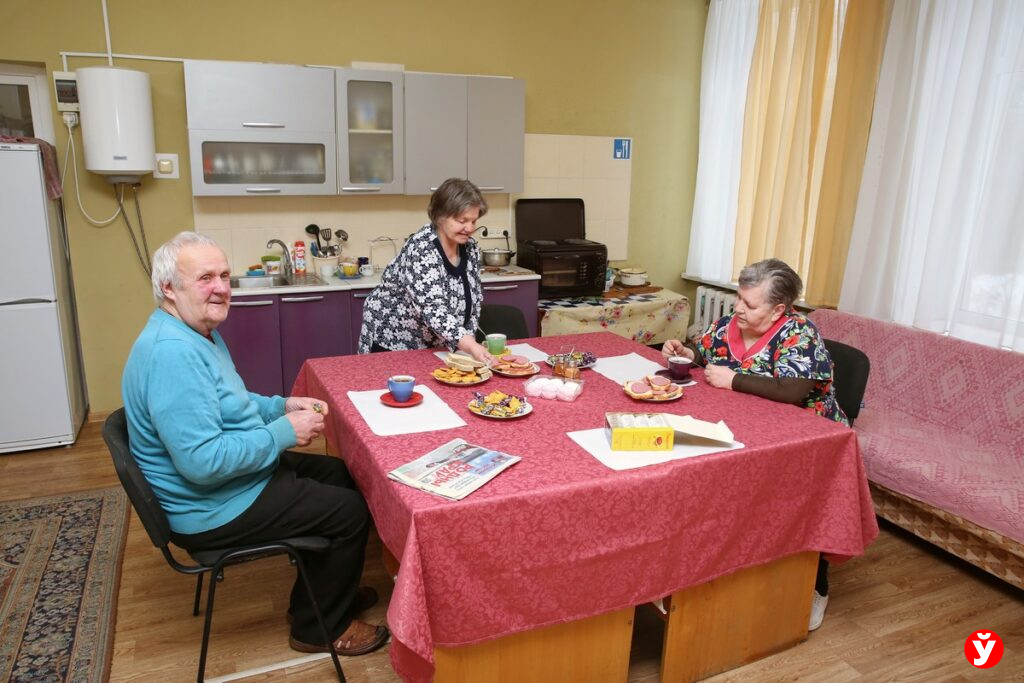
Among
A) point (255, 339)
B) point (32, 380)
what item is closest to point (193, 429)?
point (255, 339)

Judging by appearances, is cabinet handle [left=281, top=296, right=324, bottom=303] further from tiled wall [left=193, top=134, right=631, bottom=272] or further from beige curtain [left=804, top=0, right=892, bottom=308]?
beige curtain [left=804, top=0, right=892, bottom=308]

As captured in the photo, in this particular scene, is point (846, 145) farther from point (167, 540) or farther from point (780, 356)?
point (167, 540)

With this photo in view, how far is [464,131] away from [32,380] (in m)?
2.67

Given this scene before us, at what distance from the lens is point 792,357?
231 centimetres

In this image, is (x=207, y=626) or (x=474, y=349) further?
(x=474, y=349)

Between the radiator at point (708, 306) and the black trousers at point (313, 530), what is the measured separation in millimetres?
3334

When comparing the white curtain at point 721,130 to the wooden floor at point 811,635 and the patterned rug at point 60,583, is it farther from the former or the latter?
the patterned rug at point 60,583

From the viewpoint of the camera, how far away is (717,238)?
4965mm

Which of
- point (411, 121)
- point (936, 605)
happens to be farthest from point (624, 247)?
point (936, 605)

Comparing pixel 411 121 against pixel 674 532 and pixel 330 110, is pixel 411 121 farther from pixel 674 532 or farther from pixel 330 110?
pixel 674 532

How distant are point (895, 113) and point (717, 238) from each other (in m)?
1.59

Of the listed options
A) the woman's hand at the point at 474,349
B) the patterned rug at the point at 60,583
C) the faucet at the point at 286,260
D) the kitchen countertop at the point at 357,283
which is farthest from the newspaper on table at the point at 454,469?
the faucet at the point at 286,260

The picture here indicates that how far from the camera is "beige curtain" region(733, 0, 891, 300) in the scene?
12.0ft

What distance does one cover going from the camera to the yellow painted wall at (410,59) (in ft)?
12.4
